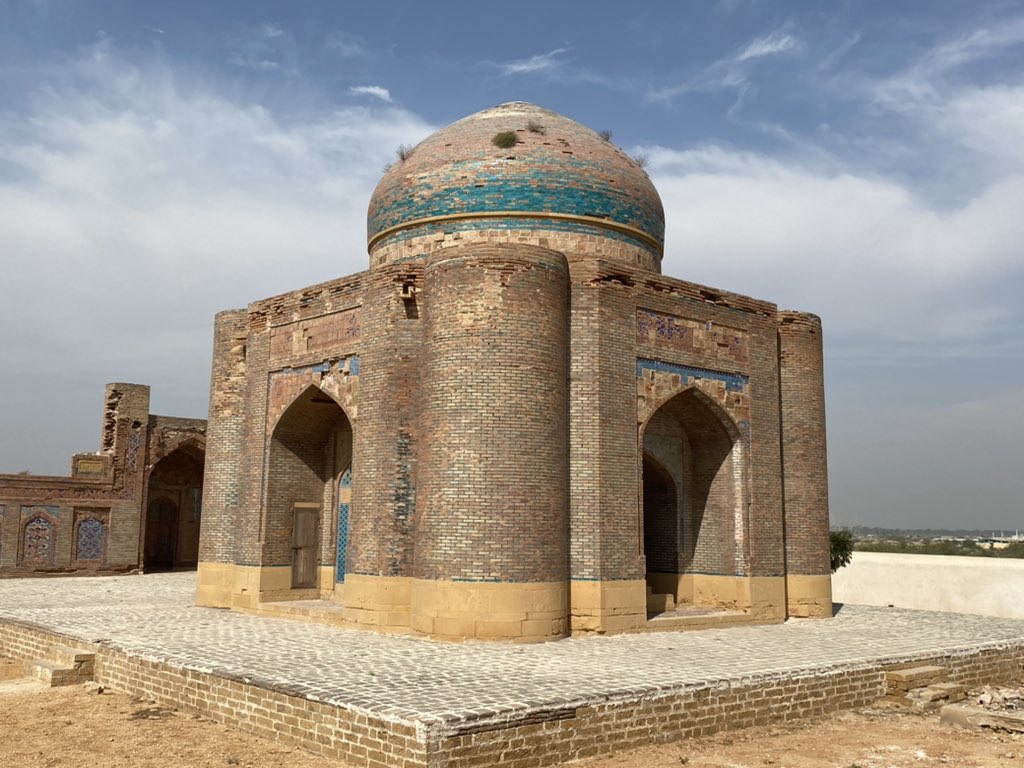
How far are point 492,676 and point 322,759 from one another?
2022mm

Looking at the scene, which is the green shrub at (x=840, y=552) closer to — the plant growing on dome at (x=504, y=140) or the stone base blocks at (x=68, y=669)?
the plant growing on dome at (x=504, y=140)

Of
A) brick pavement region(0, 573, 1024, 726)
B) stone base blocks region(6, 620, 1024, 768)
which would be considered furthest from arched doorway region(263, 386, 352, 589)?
stone base blocks region(6, 620, 1024, 768)

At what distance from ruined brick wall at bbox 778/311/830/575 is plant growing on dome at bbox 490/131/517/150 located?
5.43m

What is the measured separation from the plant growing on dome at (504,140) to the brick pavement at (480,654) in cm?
785

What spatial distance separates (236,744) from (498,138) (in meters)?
10.3

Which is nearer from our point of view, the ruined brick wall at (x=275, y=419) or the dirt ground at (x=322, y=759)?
the dirt ground at (x=322, y=759)

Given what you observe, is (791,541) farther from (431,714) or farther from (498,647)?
(431,714)

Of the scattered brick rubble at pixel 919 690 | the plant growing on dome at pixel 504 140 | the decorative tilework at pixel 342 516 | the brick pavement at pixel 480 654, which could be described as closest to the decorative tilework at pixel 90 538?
the brick pavement at pixel 480 654

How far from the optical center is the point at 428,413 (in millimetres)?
12516

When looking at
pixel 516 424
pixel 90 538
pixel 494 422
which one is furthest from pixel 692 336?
pixel 90 538

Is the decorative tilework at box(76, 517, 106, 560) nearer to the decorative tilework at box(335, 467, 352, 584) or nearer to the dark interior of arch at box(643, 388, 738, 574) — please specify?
the decorative tilework at box(335, 467, 352, 584)

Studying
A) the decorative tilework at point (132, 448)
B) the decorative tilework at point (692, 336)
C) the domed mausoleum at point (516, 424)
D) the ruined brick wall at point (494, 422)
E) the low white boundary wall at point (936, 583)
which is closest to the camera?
the ruined brick wall at point (494, 422)

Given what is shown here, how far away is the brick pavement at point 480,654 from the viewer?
26.2 ft

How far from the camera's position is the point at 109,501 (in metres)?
25.5
